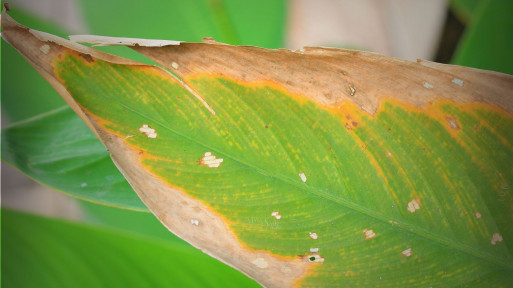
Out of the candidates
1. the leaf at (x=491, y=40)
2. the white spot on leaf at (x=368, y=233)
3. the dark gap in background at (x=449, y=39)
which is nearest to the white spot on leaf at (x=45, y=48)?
the white spot on leaf at (x=368, y=233)

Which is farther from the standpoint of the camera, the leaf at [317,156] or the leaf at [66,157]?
the leaf at [66,157]

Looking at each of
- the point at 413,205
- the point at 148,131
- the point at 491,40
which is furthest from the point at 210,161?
the point at 491,40

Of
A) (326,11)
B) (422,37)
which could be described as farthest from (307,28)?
(422,37)

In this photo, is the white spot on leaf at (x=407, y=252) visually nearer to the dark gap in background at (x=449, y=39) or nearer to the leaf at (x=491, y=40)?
the leaf at (x=491, y=40)

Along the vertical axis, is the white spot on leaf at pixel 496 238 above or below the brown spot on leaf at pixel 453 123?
below

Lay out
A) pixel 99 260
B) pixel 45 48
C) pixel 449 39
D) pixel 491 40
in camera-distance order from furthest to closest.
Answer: pixel 449 39
pixel 491 40
pixel 99 260
pixel 45 48

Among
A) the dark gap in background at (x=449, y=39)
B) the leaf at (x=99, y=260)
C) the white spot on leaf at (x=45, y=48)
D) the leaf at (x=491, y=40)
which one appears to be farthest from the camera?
the dark gap in background at (x=449, y=39)

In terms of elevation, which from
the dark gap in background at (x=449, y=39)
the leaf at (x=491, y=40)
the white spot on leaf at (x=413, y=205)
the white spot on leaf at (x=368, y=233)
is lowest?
the white spot on leaf at (x=368, y=233)

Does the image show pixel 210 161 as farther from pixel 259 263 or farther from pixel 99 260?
pixel 99 260
